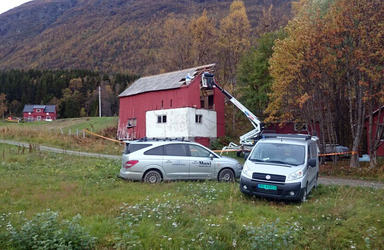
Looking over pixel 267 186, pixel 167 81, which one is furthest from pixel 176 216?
pixel 167 81

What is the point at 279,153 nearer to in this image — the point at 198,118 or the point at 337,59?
the point at 337,59

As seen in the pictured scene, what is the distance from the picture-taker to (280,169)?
9562mm

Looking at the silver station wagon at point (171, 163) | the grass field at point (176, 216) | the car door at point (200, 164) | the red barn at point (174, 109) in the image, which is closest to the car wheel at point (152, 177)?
the silver station wagon at point (171, 163)

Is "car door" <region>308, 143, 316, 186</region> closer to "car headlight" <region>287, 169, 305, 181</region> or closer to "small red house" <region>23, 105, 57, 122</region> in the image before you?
"car headlight" <region>287, 169, 305, 181</region>

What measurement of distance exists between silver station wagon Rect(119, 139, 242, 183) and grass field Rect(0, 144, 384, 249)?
0.67 m

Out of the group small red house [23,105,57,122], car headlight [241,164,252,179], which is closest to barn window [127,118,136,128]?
car headlight [241,164,252,179]

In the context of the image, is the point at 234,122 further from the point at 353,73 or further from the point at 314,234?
the point at 314,234

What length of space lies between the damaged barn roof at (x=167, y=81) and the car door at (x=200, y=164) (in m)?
16.5

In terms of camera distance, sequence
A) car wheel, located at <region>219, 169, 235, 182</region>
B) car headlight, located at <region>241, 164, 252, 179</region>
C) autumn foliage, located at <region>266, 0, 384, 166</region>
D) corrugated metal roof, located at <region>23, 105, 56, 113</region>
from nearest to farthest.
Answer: car headlight, located at <region>241, 164, 252, 179</region> < car wheel, located at <region>219, 169, 235, 182</region> < autumn foliage, located at <region>266, 0, 384, 166</region> < corrugated metal roof, located at <region>23, 105, 56, 113</region>

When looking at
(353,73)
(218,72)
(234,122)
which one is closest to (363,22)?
(353,73)

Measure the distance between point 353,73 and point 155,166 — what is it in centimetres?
1222

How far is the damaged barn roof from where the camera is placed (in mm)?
29777

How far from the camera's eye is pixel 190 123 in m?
28.7

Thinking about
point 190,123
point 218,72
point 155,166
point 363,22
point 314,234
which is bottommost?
point 314,234
